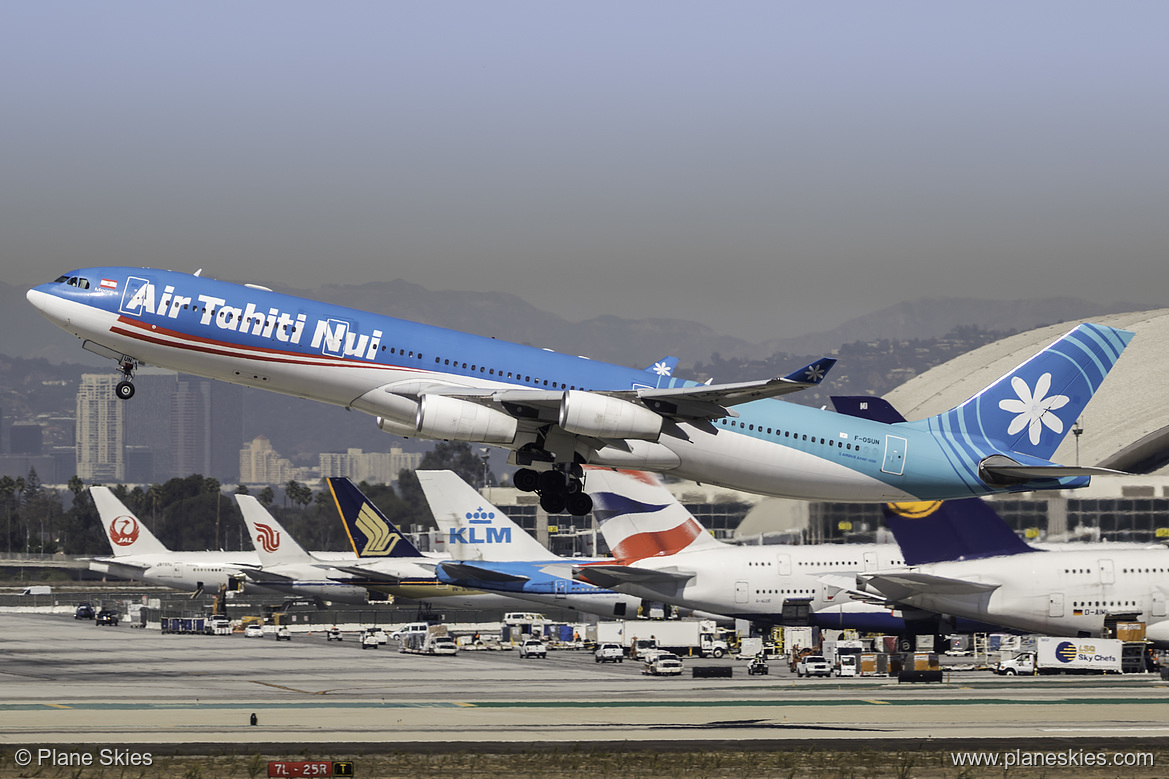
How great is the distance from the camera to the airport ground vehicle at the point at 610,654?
2694 inches

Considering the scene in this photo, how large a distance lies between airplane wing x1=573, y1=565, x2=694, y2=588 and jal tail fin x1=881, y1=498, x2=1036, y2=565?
35.5 ft

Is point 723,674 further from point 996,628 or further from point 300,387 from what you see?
point 300,387

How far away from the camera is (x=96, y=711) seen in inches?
1864

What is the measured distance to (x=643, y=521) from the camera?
72.2m

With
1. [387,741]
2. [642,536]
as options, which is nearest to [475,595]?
[642,536]

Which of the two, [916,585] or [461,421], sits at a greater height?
[461,421]

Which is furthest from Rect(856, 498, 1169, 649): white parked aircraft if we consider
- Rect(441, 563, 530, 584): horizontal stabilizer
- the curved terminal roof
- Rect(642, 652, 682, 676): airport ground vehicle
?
the curved terminal roof

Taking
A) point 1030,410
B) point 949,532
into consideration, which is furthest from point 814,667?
point 1030,410

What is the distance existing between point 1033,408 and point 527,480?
1933 centimetres

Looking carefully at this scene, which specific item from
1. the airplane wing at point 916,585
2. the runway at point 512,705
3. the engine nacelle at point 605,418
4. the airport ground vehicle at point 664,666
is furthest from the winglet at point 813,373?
the airplane wing at point 916,585

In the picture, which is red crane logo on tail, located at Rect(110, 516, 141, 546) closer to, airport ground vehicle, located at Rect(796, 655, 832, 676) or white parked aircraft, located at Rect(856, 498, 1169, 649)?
white parked aircraft, located at Rect(856, 498, 1169, 649)

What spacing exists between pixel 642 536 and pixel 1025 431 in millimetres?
26178

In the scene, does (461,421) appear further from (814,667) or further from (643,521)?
(643,521)

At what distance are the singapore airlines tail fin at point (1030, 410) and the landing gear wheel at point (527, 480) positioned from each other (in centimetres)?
1412
